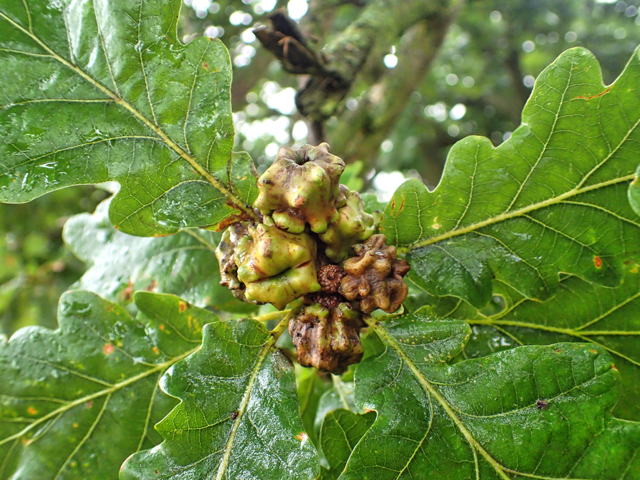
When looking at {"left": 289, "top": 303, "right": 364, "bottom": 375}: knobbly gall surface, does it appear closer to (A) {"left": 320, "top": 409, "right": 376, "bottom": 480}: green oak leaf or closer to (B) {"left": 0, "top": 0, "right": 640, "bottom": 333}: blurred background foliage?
(A) {"left": 320, "top": 409, "right": 376, "bottom": 480}: green oak leaf

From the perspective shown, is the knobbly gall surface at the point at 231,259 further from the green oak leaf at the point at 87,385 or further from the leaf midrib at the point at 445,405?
the leaf midrib at the point at 445,405

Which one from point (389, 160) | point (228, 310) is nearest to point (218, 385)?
point (228, 310)

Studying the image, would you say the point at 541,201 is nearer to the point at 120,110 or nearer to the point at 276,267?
the point at 276,267

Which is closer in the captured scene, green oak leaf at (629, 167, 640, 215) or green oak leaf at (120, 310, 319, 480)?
green oak leaf at (629, 167, 640, 215)

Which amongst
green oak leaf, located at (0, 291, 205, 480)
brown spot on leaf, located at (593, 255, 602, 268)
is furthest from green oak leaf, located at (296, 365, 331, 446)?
brown spot on leaf, located at (593, 255, 602, 268)

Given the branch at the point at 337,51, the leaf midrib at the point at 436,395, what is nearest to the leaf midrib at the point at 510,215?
the leaf midrib at the point at 436,395

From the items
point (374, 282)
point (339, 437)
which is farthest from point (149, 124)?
point (339, 437)
